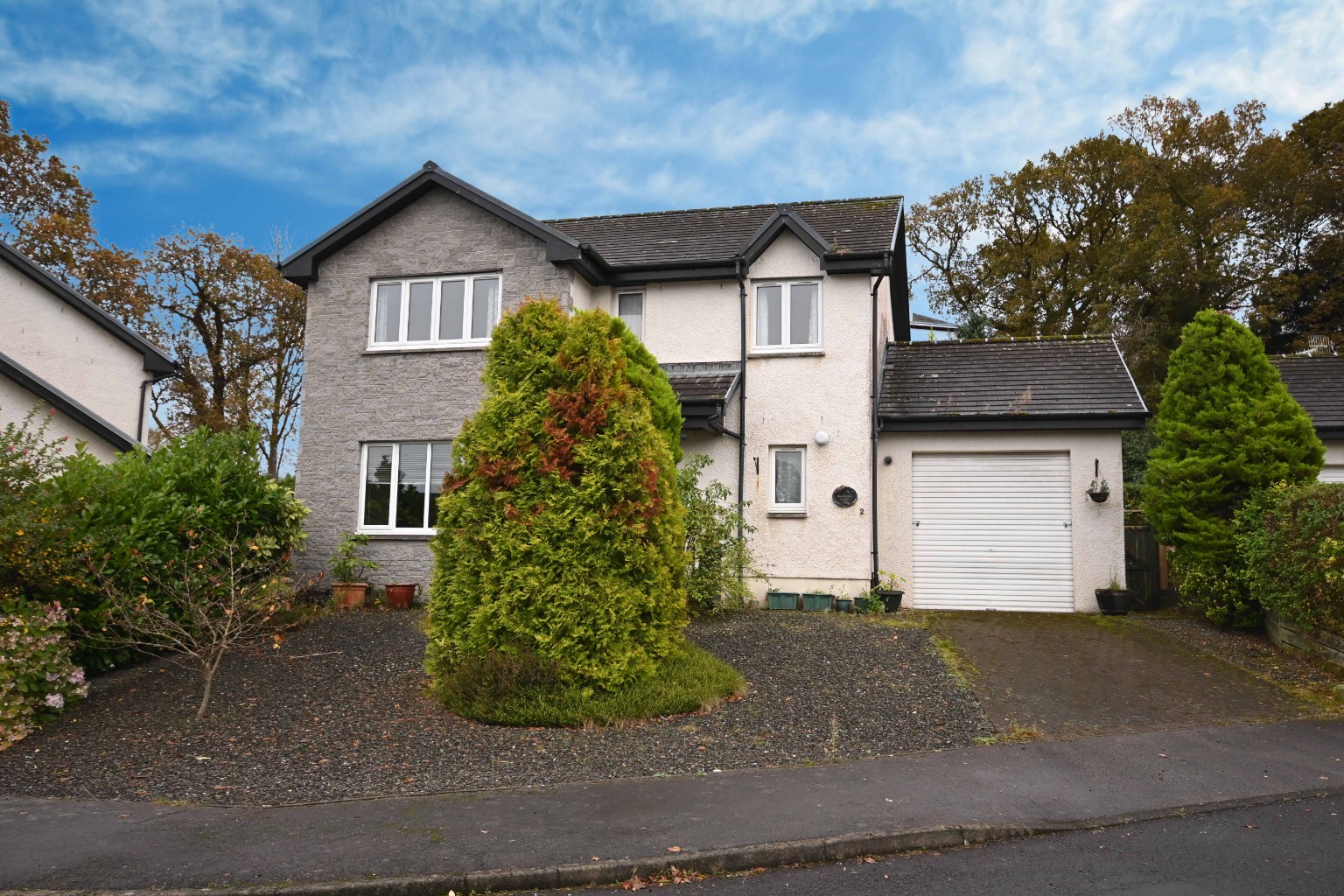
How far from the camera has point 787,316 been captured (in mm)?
14609

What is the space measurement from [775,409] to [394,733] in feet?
28.0

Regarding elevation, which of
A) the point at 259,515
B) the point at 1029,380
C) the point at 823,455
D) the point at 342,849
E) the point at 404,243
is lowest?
the point at 342,849

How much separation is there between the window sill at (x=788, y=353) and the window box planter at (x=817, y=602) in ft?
12.3

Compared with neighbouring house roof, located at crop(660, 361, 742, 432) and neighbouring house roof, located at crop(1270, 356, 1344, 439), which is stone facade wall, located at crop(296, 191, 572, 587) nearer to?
neighbouring house roof, located at crop(660, 361, 742, 432)

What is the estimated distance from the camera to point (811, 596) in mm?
13453

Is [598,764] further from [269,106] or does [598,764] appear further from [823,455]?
[269,106]

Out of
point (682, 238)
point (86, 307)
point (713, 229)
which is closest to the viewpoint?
point (682, 238)

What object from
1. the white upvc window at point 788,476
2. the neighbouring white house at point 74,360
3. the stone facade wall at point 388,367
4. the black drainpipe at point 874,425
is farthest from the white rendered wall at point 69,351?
the black drainpipe at point 874,425

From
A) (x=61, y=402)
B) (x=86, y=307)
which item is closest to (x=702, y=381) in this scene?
(x=61, y=402)

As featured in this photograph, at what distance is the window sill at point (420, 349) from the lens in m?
14.0

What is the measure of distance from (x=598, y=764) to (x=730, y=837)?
1683 millimetres

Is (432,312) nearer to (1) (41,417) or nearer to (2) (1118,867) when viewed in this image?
(1) (41,417)

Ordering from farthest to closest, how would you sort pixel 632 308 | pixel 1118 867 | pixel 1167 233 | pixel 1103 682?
pixel 1167 233 → pixel 632 308 → pixel 1103 682 → pixel 1118 867

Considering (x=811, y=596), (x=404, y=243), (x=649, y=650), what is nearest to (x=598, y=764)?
(x=649, y=650)
